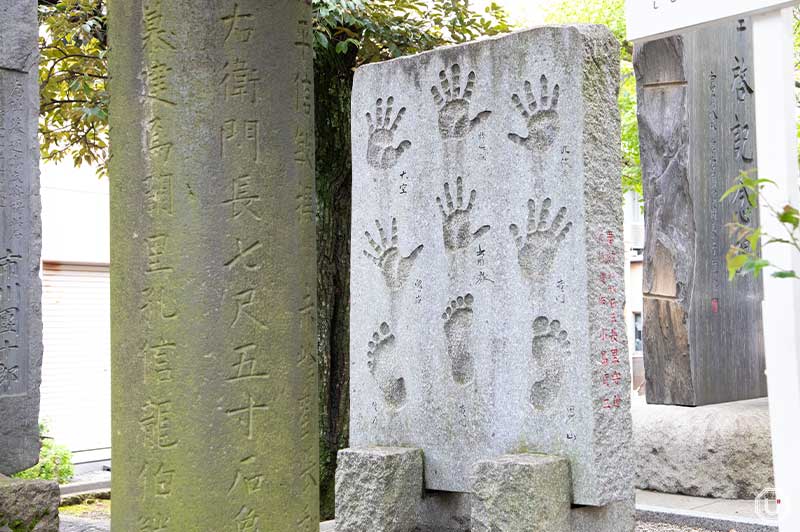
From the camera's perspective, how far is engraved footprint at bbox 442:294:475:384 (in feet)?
18.0

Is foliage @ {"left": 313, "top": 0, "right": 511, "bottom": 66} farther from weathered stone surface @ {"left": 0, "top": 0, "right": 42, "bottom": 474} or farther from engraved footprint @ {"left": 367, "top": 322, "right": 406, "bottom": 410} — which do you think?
weathered stone surface @ {"left": 0, "top": 0, "right": 42, "bottom": 474}

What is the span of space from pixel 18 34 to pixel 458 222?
99.4 inches

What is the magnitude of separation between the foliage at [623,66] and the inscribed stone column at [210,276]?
528 inches

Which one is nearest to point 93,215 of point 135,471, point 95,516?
point 95,516

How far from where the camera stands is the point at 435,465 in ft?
18.3

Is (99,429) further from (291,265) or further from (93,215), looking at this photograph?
(291,265)

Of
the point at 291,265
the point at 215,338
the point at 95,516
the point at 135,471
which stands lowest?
the point at 95,516

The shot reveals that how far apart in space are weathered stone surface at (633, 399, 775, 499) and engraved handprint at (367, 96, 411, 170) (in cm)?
288

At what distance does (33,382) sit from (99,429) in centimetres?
1036

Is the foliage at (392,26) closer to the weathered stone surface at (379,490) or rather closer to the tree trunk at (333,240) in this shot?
the tree trunk at (333,240)

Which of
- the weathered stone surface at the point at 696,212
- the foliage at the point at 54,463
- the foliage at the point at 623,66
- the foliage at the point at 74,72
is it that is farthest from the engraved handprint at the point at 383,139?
the foliage at the point at 623,66

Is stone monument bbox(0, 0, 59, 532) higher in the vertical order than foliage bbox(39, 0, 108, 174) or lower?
lower

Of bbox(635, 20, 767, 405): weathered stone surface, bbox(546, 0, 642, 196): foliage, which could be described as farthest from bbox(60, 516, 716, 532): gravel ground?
bbox(546, 0, 642, 196): foliage

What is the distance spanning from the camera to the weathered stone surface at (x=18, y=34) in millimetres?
4523
